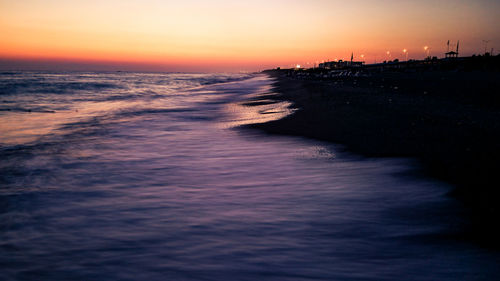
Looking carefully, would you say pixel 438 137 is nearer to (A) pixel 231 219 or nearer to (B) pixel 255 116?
(A) pixel 231 219

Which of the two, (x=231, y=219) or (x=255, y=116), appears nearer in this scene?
(x=231, y=219)

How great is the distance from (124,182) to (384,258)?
451 centimetres

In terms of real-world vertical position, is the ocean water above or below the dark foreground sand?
below

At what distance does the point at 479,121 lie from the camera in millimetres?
8172

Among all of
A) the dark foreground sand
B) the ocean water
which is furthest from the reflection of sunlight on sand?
the ocean water

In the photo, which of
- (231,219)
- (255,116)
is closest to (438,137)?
(231,219)

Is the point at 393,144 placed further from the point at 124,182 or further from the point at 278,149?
the point at 124,182

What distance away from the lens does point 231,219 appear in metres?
3.96

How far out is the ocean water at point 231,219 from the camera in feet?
9.61

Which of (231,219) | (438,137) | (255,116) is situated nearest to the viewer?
(231,219)

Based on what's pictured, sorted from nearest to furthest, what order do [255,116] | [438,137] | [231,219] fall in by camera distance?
[231,219] < [438,137] < [255,116]

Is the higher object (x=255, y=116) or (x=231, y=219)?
(x=255, y=116)

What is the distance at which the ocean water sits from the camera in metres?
2.93

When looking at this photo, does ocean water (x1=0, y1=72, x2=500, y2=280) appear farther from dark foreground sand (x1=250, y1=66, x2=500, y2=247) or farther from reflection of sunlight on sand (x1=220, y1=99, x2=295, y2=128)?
reflection of sunlight on sand (x1=220, y1=99, x2=295, y2=128)
